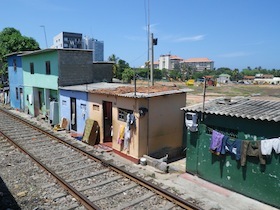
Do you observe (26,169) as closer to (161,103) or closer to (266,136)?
(161,103)

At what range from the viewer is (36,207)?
723cm

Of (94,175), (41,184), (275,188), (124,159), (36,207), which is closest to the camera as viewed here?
(36,207)

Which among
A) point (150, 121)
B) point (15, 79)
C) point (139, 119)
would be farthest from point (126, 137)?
point (15, 79)

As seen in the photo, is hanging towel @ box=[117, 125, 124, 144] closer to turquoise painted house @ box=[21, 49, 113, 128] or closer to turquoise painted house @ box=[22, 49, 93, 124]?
Answer: turquoise painted house @ box=[21, 49, 113, 128]

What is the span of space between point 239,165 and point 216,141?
1107 mm

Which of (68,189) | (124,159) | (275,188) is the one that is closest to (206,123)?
(275,188)

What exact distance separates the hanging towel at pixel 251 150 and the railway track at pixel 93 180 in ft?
8.41

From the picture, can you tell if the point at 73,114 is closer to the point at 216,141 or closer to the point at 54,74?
the point at 54,74

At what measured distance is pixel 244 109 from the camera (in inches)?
364

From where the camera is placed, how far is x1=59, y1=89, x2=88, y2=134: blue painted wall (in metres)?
15.9

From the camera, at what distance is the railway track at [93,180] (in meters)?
7.61

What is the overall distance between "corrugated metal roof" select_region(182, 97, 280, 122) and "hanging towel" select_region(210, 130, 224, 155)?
30.5 inches

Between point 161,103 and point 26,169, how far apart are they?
6.82 meters

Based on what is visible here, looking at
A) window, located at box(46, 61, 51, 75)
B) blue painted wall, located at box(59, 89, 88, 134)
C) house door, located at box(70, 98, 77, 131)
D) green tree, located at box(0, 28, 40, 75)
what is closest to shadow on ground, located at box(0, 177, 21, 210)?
blue painted wall, located at box(59, 89, 88, 134)
